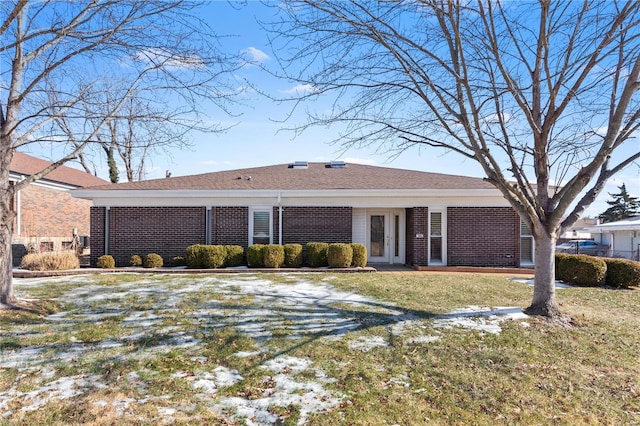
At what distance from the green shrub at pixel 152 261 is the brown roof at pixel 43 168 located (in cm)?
1068

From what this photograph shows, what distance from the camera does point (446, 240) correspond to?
548 inches

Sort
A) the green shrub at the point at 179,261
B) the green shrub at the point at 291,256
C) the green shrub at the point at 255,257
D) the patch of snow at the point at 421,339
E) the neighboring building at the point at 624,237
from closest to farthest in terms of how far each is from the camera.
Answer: the patch of snow at the point at 421,339, the green shrub at the point at 255,257, the green shrub at the point at 291,256, the green shrub at the point at 179,261, the neighboring building at the point at 624,237

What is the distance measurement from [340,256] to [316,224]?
1959 mm

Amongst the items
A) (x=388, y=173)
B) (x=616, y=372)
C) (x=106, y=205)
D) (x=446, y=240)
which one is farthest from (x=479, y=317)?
(x=106, y=205)

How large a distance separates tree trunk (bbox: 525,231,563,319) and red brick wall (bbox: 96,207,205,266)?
34.0 feet

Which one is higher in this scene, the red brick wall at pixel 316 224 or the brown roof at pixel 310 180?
the brown roof at pixel 310 180

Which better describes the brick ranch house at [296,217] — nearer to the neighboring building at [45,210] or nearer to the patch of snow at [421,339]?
the neighboring building at [45,210]

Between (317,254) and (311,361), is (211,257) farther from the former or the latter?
(311,361)

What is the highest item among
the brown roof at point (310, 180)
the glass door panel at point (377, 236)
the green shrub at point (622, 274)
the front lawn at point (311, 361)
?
the brown roof at point (310, 180)

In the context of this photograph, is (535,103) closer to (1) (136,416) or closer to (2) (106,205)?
(1) (136,416)

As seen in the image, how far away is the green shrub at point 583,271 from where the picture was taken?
1038 cm

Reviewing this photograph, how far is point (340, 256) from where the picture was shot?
40.7 ft

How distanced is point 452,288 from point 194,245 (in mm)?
7999

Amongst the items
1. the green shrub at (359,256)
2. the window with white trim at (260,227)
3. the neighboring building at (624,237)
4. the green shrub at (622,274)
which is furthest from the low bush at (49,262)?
the neighboring building at (624,237)
